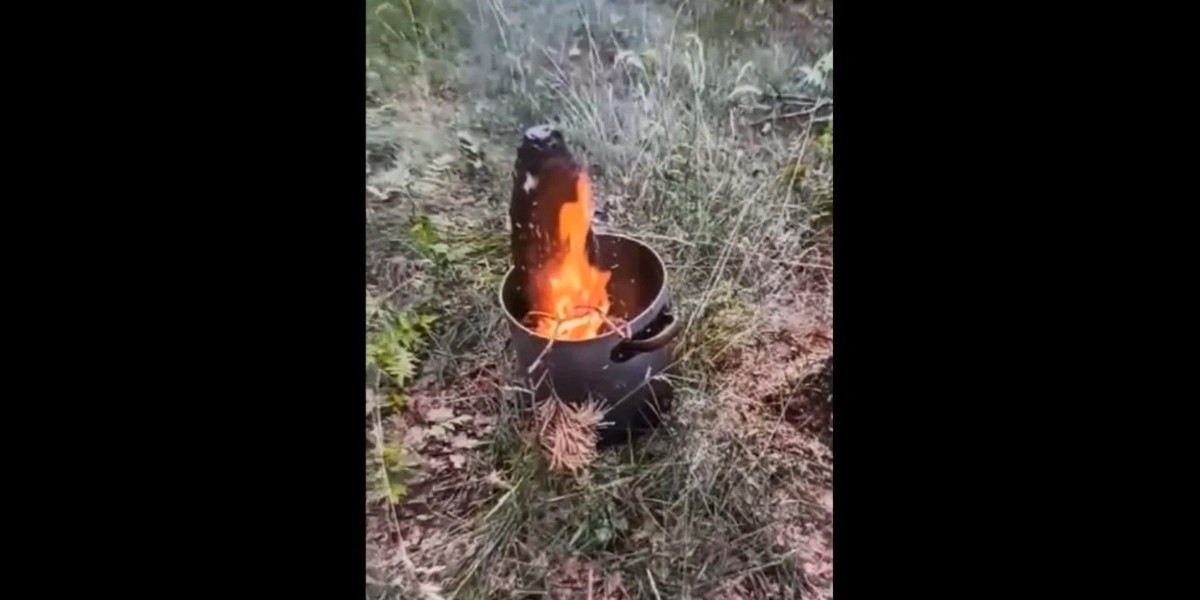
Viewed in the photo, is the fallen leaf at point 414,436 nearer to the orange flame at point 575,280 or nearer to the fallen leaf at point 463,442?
the fallen leaf at point 463,442

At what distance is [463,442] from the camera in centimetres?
150

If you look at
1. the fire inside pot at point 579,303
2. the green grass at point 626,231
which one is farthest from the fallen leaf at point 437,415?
the fire inside pot at point 579,303

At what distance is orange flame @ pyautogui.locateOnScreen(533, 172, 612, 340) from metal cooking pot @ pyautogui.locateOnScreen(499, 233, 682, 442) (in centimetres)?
2

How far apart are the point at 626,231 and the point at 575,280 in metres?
0.10

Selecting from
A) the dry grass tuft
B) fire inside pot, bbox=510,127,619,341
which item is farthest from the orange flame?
the dry grass tuft

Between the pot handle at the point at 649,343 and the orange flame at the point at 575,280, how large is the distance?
41 millimetres

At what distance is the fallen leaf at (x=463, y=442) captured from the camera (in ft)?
4.93

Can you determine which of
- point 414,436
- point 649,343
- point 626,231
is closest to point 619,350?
point 649,343

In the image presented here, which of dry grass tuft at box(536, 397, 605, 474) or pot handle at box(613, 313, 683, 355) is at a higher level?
pot handle at box(613, 313, 683, 355)

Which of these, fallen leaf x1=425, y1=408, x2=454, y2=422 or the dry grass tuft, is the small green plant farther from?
the dry grass tuft

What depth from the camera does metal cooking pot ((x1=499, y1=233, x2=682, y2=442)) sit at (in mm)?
1513

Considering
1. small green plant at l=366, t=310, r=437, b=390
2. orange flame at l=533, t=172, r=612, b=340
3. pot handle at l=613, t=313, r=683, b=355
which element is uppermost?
orange flame at l=533, t=172, r=612, b=340
